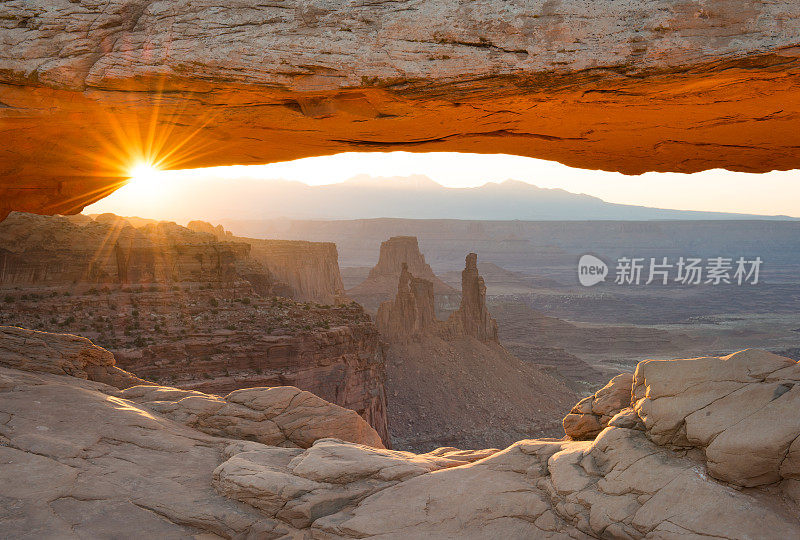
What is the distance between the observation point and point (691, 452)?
697 cm

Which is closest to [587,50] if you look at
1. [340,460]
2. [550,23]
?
[550,23]

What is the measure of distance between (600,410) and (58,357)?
1034cm

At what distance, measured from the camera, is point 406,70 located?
24.0ft

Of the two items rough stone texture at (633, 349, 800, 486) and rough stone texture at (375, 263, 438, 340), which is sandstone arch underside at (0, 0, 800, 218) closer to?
rough stone texture at (633, 349, 800, 486)

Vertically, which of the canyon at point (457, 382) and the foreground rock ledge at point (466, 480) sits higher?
the foreground rock ledge at point (466, 480)

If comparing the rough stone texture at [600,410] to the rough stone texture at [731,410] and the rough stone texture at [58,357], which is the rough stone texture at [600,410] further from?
the rough stone texture at [58,357]

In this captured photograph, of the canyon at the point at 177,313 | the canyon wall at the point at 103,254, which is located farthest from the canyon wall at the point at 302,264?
the canyon wall at the point at 103,254

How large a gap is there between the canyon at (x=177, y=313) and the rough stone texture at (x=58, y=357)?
1078 centimetres

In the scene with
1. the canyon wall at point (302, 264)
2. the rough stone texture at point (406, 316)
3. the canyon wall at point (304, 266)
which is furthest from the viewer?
the canyon wall at point (304, 266)

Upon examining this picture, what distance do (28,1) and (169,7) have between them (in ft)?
5.99

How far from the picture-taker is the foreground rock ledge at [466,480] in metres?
6.30

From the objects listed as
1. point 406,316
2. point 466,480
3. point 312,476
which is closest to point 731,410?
point 466,480

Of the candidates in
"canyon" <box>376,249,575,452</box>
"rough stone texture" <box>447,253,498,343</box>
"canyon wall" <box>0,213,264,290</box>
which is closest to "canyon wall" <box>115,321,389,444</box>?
"canyon wall" <box>0,213,264,290</box>

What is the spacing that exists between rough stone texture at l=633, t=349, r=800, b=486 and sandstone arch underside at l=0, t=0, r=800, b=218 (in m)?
3.28
